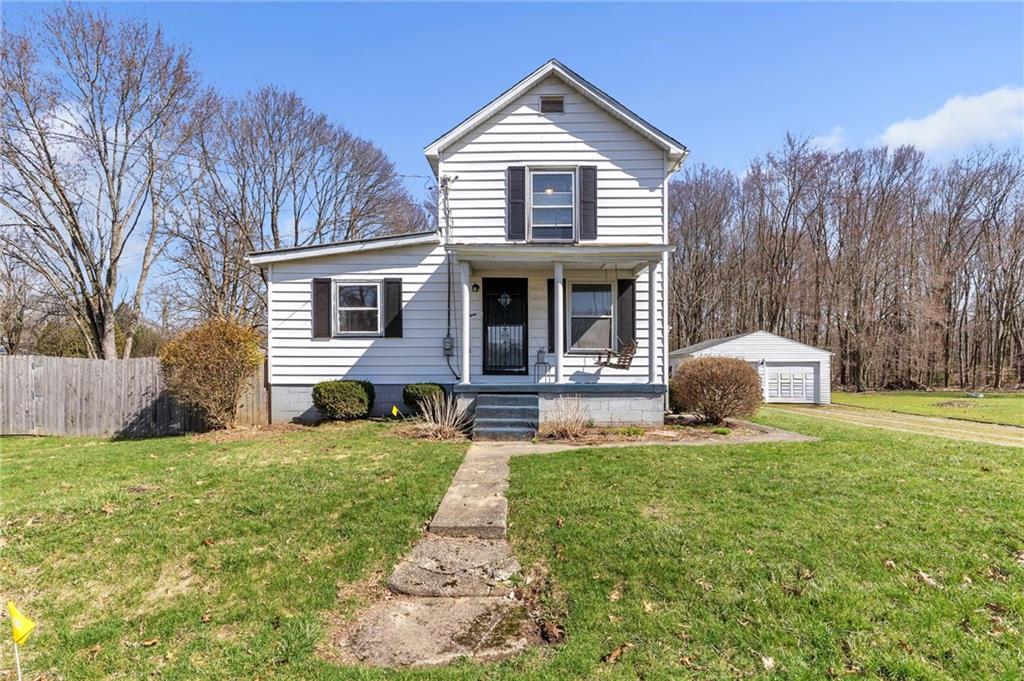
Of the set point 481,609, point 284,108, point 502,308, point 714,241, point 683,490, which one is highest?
point 284,108

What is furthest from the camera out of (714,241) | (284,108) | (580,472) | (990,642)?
(714,241)

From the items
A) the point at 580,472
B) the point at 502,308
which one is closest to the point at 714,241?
the point at 502,308

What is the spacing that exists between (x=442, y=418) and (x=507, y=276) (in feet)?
12.4

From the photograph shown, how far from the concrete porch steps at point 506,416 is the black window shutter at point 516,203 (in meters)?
3.78

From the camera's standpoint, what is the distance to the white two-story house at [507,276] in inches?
434

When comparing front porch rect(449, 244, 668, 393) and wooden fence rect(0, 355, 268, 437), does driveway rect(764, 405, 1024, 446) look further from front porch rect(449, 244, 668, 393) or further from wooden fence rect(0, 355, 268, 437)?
wooden fence rect(0, 355, 268, 437)

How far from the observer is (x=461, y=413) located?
9.79 m

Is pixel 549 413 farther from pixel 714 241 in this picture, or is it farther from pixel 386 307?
pixel 714 241

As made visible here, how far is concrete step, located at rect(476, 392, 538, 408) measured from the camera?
31.7ft

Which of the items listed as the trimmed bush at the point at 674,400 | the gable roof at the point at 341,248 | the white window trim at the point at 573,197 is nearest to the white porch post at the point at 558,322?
the white window trim at the point at 573,197

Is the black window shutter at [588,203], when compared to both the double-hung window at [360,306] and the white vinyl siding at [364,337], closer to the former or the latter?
the white vinyl siding at [364,337]

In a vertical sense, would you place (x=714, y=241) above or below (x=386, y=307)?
above

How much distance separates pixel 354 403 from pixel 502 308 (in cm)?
385

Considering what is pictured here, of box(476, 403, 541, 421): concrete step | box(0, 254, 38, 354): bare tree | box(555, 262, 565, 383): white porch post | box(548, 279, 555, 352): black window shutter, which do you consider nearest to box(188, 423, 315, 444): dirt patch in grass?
box(476, 403, 541, 421): concrete step
